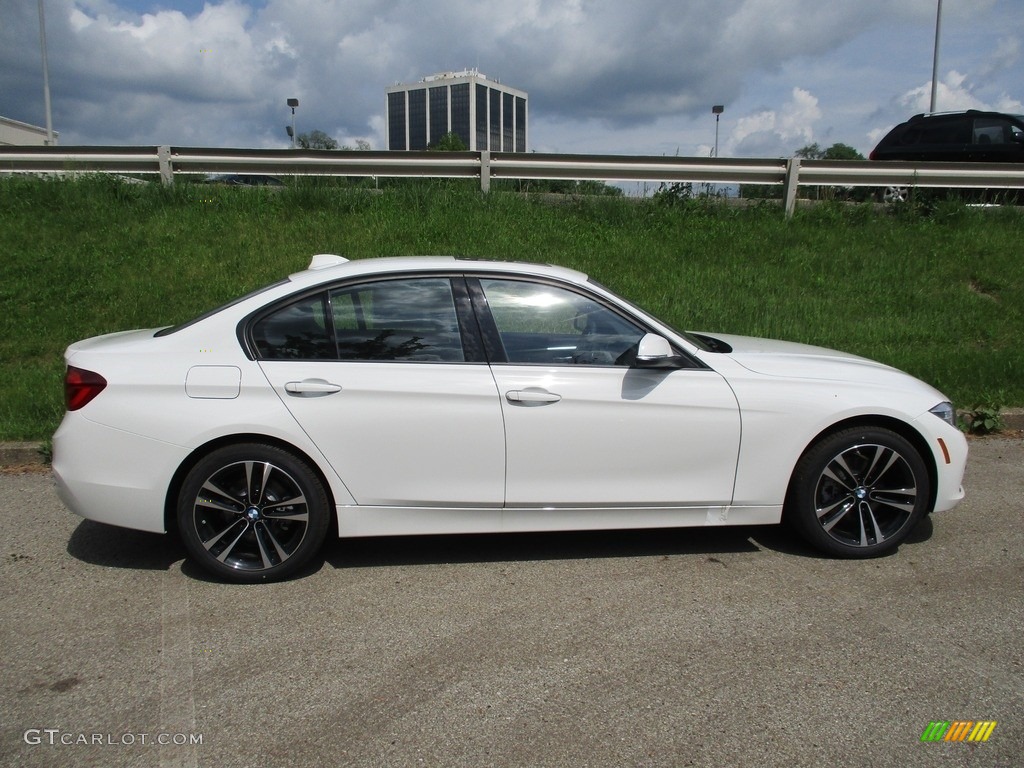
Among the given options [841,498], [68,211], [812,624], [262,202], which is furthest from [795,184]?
[68,211]

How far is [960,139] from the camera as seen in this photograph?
1438cm

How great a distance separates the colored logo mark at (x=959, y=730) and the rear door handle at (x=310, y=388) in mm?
2807

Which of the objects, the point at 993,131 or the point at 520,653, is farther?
the point at 993,131

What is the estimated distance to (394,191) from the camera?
1130 centimetres

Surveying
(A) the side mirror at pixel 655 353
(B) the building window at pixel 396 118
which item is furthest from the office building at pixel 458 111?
(A) the side mirror at pixel 655 353

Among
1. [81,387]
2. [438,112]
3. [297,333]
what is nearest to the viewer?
[81,387]

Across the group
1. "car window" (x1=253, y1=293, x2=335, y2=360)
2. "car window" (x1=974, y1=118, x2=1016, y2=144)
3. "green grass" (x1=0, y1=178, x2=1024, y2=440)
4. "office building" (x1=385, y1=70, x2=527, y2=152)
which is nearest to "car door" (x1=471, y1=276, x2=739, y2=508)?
"car window" (x1=253, y1=293, x2=335, y2=360)

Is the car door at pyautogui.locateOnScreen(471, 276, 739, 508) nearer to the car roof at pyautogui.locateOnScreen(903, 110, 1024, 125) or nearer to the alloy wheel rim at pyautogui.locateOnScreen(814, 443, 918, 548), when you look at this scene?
the alloy wheel rim at pyautogui.locateOnScreen(814, 443, 918, 548)

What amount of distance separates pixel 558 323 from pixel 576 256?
599 cm

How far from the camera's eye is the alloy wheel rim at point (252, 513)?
12.7 feet

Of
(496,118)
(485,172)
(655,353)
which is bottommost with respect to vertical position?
(655,353)

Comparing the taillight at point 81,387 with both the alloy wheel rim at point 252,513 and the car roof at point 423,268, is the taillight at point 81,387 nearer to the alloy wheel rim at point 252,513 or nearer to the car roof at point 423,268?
the alloy wheel rim at point 252,513

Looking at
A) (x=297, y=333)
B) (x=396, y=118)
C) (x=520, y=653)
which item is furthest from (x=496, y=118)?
(x=520, y=653)

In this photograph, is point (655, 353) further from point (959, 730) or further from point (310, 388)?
point (959, 730)
